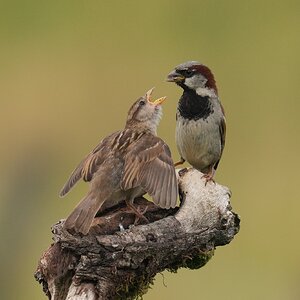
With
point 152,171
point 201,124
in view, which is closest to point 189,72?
point 201,124

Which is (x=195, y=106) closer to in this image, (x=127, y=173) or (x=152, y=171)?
(x=152, y=171)

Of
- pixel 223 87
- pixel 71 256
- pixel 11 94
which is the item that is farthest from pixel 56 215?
pixel 71 256

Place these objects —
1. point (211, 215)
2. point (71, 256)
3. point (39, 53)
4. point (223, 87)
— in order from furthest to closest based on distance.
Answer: point (39, 53) → point (223, 87) → point (211, 215) → point (71, 256)

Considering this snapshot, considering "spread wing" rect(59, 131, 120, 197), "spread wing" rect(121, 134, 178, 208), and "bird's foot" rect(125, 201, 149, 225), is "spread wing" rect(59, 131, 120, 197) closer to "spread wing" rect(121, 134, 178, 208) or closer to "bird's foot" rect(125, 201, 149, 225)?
"spread wing" rect(121, 134, 178, 208)

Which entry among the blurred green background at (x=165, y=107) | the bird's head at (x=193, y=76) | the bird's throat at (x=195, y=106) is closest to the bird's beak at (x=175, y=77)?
the bird's head at (x=193, y=76)

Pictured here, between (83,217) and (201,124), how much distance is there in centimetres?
256

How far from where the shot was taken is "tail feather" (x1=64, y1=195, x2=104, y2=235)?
6.66 metres

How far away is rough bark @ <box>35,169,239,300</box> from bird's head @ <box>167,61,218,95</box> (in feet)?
5.51

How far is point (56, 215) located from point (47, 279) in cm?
549

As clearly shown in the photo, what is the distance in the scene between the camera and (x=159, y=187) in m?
7.23

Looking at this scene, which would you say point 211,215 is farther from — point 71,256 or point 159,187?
point 71,256

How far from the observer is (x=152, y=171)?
749 centimetres

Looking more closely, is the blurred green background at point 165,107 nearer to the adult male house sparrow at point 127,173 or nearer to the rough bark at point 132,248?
the adult male house sparrow at point 127,173

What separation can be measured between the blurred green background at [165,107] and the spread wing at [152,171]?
2.81 m
